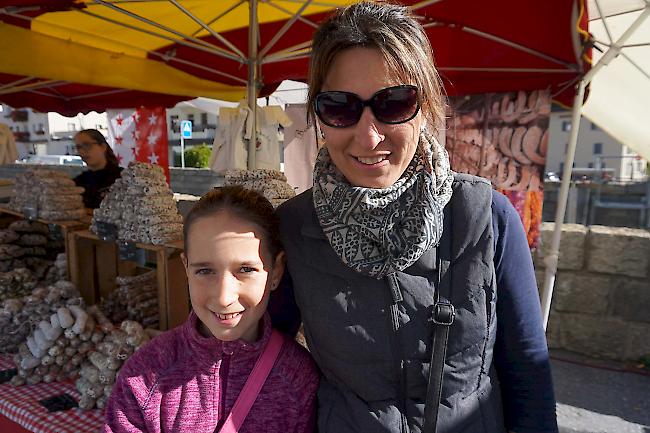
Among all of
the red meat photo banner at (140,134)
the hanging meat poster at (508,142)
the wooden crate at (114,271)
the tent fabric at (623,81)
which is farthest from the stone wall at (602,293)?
the red meat photo banner at (140,134)

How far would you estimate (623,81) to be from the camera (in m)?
4.04

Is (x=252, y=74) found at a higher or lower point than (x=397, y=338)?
Result: higher

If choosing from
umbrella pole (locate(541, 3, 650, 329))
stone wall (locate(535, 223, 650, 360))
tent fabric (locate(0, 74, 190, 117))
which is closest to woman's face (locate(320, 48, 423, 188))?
umbrella pole (locate(541, 3, 650, 329))

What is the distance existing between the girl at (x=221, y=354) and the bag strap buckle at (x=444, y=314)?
18.9 inches

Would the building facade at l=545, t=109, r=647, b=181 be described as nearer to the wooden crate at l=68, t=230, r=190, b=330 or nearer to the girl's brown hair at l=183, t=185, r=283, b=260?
the wooden crate at l=68, t=230, r=190, b=330

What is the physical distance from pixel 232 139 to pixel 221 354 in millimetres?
3011

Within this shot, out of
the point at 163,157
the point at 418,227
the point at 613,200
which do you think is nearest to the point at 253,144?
the point at 418,227

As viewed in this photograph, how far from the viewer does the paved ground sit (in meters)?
3.70

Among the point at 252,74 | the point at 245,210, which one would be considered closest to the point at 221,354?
the point at 245,210

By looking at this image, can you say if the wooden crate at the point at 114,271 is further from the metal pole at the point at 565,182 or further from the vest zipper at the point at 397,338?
the metal pole at the point at 565,182

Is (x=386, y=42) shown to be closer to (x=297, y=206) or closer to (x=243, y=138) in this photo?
(x=297, y=206)

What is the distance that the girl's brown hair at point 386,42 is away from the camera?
3.60ft

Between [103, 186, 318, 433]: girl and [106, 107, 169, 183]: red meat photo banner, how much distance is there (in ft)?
19.8

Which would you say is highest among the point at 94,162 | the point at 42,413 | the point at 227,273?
the point at 94,162
